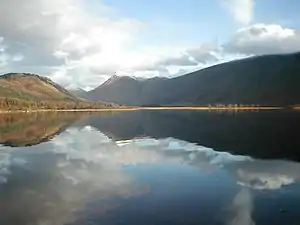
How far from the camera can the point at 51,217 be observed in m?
20.0

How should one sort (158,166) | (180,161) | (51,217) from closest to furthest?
(51,217) → (158,166) → (180,161)

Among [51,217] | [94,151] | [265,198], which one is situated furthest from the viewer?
[94,151]

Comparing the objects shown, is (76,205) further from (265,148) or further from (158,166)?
(265,148)

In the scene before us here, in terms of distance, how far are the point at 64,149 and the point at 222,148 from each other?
18.1 metres

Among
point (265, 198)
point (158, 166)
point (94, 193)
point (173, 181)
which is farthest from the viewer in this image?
point (158, 166)

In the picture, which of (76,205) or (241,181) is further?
(241,181)

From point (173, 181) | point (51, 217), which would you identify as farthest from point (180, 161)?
point (51, 217)

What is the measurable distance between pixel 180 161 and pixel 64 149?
54.2 feet

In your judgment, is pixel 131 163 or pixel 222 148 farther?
pixel 222 148

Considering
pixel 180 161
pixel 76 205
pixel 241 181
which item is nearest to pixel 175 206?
pixel 76 205

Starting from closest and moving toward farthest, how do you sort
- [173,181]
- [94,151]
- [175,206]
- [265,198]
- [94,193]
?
1. [175,206]
2. [265,198]
3. [94,193]
4. [173,181]
5. [94,151]

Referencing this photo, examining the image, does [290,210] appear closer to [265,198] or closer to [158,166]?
[265,198]

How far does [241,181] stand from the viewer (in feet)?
92.8

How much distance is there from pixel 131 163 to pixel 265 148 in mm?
17632
